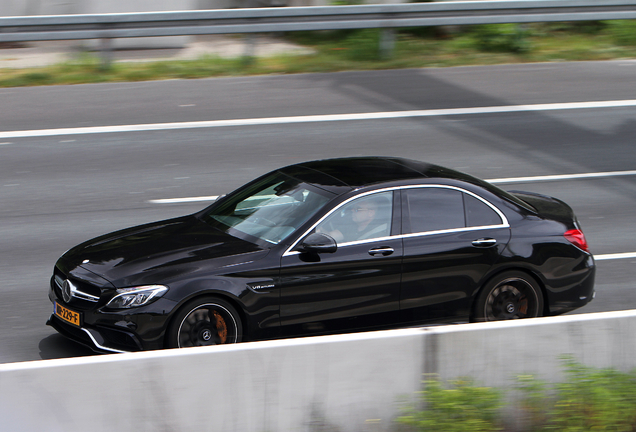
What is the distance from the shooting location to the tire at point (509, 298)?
6.85m

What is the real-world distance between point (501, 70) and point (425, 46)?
5.85 ft

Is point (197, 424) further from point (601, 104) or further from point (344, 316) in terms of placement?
point (601, 104)

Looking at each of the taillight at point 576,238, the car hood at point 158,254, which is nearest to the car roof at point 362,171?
the car hood at point 158,254

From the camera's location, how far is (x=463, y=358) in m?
4.95

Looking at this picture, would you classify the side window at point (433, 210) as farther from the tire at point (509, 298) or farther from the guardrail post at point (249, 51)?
the guardrail post at point (249, 51)

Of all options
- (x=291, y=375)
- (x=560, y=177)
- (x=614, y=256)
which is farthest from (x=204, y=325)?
(x=560, y=177)

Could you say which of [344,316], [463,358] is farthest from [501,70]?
[463,358]

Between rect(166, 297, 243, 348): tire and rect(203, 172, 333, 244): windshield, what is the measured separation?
0.70 metres

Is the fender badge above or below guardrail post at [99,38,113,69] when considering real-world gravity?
below

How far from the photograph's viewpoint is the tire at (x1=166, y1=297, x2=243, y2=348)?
591 centimetres

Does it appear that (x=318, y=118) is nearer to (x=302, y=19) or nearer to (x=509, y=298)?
(x=302, y=19)

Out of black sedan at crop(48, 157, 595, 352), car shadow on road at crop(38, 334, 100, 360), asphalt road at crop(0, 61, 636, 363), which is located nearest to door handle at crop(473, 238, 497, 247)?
black sedan at crop(48, 157, 595, 352)

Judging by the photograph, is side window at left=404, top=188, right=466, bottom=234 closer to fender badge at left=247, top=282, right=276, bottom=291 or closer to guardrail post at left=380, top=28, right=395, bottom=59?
fender badge at left=247, top=282, right=276, bottom=291

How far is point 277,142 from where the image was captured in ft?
40.4
